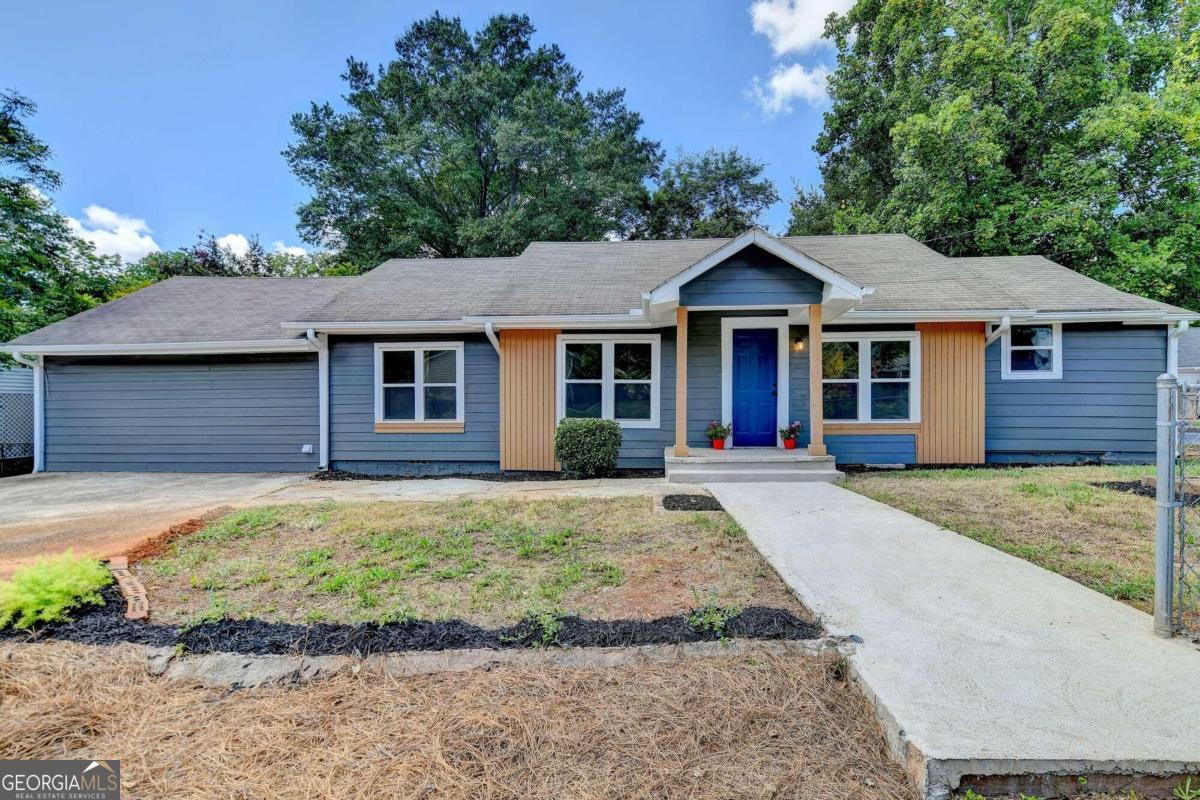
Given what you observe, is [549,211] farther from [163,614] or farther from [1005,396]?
[163,614]

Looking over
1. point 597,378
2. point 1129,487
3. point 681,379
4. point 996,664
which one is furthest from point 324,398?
point 1129,487

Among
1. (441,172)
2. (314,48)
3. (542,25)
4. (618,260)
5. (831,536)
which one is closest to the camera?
(831,536)

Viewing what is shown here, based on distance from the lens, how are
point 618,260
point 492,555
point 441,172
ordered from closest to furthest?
point 492,555 → point 618,260 → point 441,172

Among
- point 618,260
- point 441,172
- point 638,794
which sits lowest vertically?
point 638,794

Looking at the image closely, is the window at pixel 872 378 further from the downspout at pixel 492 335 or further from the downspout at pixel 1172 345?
the downspout at pixel 492 335

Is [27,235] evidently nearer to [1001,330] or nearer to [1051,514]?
[1051,514]

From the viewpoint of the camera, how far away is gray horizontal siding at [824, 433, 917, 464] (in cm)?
834

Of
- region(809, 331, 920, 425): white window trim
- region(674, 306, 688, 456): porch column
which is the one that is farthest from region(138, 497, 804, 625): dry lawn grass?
region(809, 331, 920, 425): white window trim

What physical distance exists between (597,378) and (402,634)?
6270mm

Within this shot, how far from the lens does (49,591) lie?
2.80 m

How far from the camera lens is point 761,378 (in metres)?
8.38

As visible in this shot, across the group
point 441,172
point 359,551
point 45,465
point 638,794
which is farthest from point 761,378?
point 441,172

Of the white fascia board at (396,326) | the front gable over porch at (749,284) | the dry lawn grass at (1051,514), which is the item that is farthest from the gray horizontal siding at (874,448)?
the white fascia board at (396,326)

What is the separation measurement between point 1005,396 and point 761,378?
13.9ft
